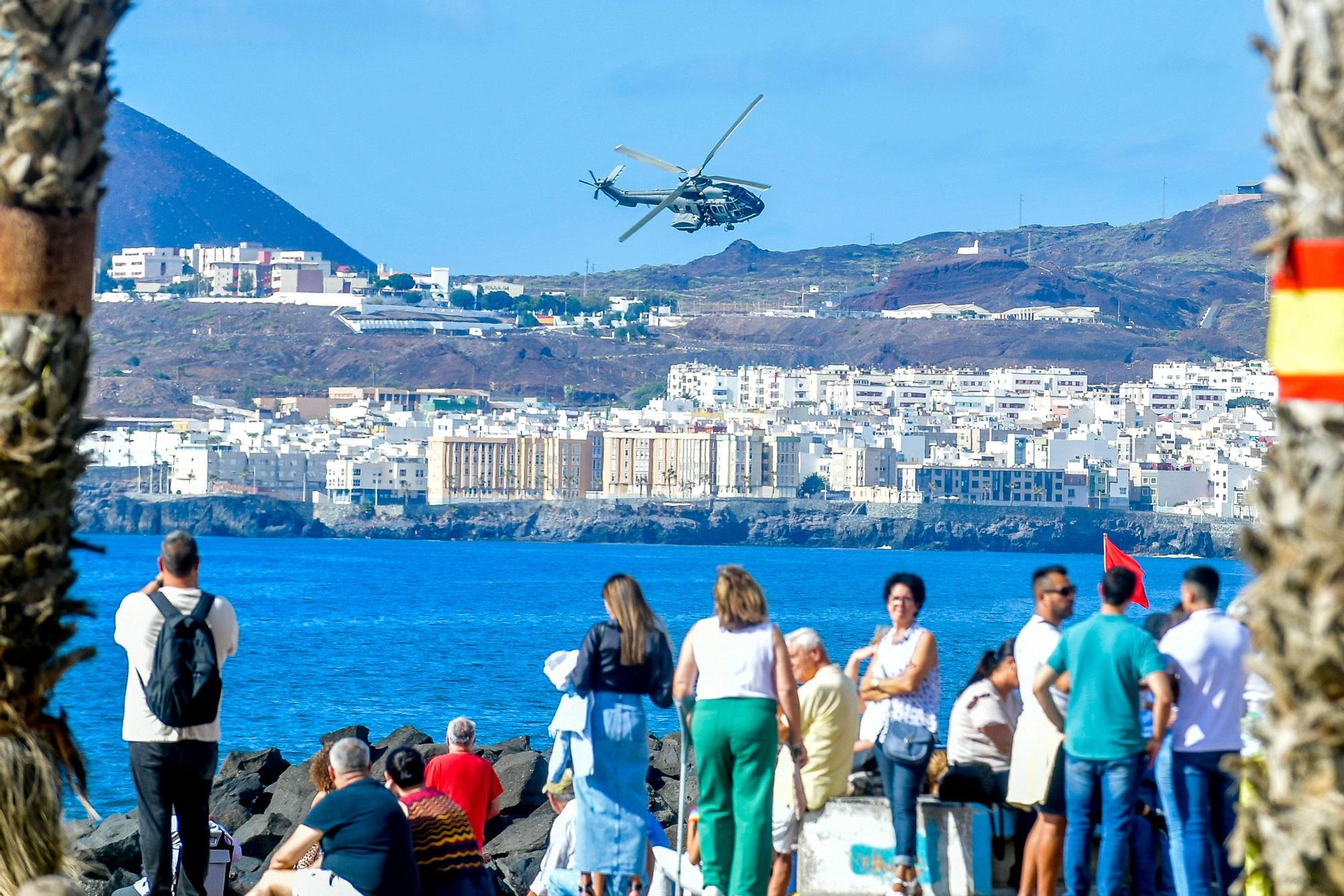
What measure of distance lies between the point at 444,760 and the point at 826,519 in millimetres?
105930

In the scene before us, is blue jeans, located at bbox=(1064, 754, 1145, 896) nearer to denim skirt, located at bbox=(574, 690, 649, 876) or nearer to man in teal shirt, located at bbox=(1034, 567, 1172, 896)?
man in teal shirt, located at bbox=(1034, 567, 1172, 896)

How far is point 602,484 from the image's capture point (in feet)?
386

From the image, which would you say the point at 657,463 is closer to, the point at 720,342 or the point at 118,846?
the point at 720,342

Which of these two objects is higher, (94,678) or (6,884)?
(6,884)

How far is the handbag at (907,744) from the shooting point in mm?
5402

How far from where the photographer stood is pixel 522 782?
12.3 metres

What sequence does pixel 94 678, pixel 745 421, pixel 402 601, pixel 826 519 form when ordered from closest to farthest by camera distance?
pixel 94 678 → pixel 402 601 → pixel 826 519 → pixel 745 421

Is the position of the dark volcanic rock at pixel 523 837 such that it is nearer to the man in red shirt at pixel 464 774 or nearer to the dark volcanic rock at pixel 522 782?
the dark volcanic rock at pixel 522 782

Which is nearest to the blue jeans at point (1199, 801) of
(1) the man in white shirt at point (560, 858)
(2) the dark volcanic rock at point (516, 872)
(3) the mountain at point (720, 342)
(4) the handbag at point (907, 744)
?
(4) the handbag at point (907, 744)

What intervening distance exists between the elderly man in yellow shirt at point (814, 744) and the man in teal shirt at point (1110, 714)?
0.72 m

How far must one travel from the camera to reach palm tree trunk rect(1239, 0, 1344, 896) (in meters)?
2.68

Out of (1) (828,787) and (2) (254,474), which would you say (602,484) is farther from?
(1) (828,787)

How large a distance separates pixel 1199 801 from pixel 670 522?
4197 inches

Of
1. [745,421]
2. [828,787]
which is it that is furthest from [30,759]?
[745,421]
